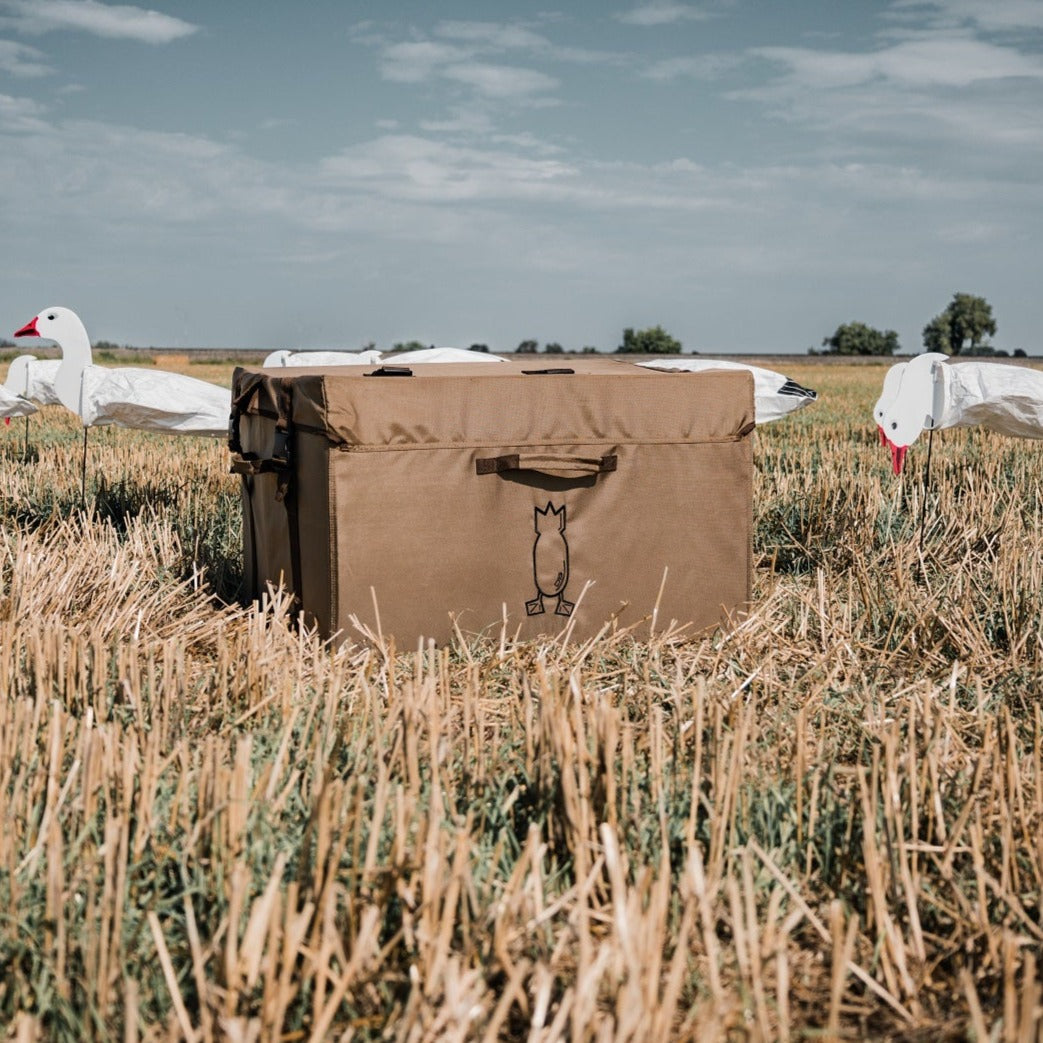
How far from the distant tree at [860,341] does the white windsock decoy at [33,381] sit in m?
86.6

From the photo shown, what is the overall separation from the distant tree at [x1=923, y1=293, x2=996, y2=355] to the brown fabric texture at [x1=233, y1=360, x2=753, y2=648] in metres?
100

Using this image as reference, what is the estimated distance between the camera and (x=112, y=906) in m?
2.21

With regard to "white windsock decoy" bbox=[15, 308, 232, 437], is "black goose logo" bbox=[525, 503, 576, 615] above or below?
below

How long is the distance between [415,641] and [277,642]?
1.81ft

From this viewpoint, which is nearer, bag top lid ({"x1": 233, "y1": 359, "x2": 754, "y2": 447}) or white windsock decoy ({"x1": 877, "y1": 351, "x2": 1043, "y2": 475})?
bag top lid ({"x1": 233, "y1": 359, "x2": 754, "y2": 447})

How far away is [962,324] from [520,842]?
4183 inches

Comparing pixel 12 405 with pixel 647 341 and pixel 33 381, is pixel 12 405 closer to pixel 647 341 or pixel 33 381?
pixel 33 381

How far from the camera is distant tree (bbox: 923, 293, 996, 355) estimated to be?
9994 cm

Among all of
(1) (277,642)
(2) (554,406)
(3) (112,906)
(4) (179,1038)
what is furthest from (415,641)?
(4) (179,1038)

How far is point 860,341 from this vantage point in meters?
95.1

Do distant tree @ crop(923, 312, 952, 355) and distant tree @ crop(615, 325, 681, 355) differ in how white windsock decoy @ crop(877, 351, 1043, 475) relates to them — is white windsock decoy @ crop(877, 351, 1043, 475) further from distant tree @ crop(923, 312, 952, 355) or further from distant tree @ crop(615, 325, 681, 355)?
distant tree @ crop(923, 312, 952, 355)

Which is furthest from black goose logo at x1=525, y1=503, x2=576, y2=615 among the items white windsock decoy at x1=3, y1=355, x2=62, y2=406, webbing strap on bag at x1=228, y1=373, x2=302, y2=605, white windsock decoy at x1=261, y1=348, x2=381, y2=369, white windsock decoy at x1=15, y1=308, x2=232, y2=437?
white windsock decoy at x1=3, y1=355, x2=62, y2=406

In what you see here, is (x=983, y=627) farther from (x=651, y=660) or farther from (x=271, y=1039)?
(x=271, y=1039)

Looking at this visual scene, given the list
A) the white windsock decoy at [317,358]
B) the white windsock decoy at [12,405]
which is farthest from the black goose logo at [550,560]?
the white windsock decoy at [317,358]
